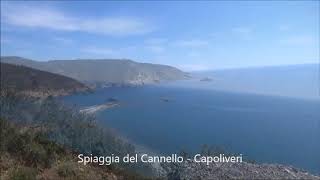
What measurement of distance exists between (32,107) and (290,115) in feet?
192

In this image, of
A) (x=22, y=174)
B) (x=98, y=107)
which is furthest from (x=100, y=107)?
(x=22, y=174)

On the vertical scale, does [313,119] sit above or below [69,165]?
below

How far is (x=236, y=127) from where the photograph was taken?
83750mm

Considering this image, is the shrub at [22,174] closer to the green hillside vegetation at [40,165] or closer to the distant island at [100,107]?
the green hillside vegetation at [40,165]

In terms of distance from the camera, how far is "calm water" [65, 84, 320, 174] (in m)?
62.2

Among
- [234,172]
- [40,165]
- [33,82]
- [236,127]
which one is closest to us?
[40,165]

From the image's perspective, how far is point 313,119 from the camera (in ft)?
270

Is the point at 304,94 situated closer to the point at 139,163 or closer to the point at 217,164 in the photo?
the point at 139,163

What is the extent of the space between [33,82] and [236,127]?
241ft

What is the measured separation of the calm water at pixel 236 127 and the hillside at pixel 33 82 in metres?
25.1

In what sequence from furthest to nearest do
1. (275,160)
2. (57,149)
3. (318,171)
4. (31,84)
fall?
(31,84) < (275,160) < (318,171) < (57,149)

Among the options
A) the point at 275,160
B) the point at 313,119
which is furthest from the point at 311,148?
the point at 313,119

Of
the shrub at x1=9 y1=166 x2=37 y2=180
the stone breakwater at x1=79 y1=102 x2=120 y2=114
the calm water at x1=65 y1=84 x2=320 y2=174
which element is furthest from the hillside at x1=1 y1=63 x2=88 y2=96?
the shrub at x1=9 y1=166 x2=37 y2=180

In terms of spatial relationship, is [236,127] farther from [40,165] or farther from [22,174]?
[22,174]
